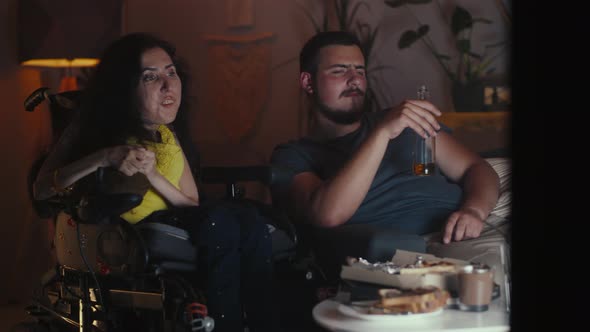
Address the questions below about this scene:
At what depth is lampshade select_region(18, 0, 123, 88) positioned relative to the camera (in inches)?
115

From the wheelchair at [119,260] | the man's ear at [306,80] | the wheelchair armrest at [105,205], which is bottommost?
the wheelchair at [119,260]

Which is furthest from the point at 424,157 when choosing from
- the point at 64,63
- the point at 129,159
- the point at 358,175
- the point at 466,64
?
the point at 64,63

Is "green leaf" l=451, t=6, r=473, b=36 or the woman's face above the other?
"green leaf" l=451, t=6, r=473, b=36

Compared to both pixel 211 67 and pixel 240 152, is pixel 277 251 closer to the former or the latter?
pixel 240 152

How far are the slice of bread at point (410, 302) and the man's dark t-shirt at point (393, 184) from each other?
0.96 m

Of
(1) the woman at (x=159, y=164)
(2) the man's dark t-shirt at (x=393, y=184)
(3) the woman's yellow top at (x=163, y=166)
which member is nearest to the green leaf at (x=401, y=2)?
(2) the man's dark t-shirt at (x=393, y=184)

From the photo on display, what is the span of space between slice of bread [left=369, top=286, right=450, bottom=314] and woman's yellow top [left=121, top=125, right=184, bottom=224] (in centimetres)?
86

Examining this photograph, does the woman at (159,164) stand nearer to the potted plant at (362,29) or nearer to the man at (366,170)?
the man at (366,170)

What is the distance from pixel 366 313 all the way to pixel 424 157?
1.09m

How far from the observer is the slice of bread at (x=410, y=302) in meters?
1.29

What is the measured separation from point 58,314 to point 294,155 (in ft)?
2.57

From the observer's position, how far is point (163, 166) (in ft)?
7.01

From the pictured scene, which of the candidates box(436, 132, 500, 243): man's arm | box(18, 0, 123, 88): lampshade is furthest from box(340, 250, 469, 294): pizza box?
box(18, 0, 123, 88): lampshade

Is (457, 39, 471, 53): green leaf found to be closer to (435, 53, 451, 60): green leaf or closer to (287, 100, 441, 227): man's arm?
(435, 53, 451, 60): green leaf
